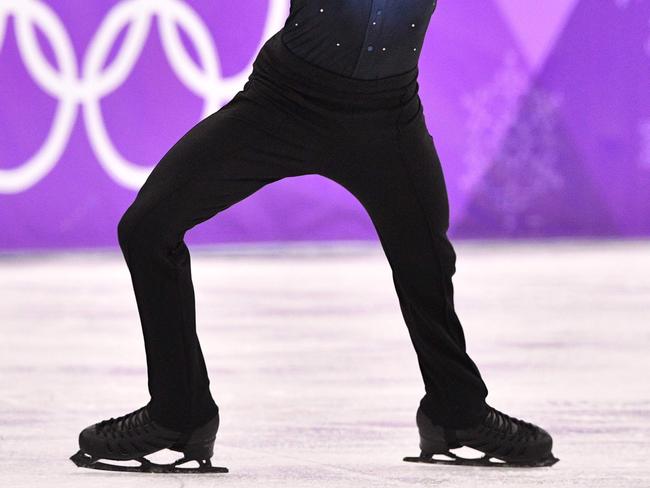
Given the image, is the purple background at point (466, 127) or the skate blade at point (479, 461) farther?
the purple background at point (466, 127)

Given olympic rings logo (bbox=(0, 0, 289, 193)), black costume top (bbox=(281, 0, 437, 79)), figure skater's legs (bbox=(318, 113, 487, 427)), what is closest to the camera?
black costume top (bbox=(281, 0, 437, 79))

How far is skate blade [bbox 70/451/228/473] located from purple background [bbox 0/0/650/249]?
4867 millimetres

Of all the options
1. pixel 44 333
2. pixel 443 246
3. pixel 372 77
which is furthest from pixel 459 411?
pixel 44 333

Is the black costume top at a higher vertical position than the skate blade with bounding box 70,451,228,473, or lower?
higher

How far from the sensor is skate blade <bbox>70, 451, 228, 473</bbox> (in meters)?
3.11

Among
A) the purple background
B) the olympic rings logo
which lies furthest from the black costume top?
the purple background

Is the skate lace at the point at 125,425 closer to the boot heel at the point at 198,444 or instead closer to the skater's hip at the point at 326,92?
the boot heel at the point at 198,444

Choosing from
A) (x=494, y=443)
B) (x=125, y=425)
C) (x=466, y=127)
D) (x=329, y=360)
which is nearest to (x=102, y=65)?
(x=466, y=127)

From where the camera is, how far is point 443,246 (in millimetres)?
3156

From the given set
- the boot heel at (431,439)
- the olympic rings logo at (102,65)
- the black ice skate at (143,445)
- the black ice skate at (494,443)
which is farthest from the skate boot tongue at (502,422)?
the olympic rings logo at (102,65)

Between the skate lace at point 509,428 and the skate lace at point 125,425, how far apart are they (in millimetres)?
778

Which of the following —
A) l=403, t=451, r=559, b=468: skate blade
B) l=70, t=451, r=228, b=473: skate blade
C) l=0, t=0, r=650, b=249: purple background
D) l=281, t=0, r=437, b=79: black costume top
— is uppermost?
l=0, t=0, r=650, b=249: purple background

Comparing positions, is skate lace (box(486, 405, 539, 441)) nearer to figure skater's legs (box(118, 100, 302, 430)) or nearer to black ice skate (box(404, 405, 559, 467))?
black ice skate (box(404, 405, 559, 467))

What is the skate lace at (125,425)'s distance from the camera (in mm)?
3160
